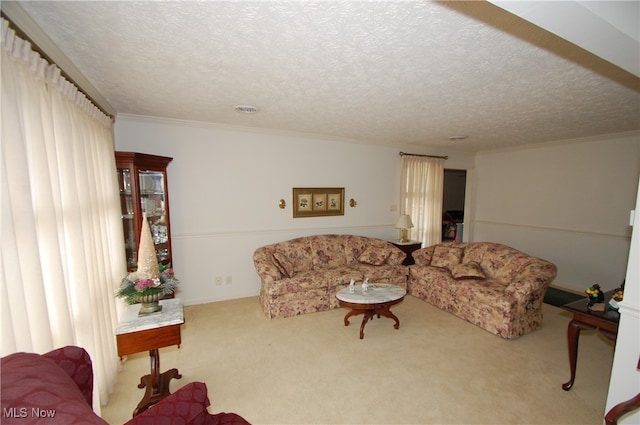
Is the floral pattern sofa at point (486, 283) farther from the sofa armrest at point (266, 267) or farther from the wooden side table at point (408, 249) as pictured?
the sofa armrest at point (266, 267)

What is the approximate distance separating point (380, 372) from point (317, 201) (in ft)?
8.90

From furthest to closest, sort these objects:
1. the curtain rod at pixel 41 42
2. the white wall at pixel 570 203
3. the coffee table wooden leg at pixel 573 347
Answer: the white wall at pixel 570 203 < the coffee table wooden leg at pixel 573 347 < the curtain rod at pixel 41 42

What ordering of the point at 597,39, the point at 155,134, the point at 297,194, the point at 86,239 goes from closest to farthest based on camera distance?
the point at 597,39
the point at 86,239
the point at 155,134
the point at 297,194

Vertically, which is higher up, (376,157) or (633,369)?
(376,157)

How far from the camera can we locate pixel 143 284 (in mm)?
1949

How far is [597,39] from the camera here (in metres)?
1.07

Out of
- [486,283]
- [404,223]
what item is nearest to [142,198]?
[404,223]

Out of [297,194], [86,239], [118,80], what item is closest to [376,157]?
[297,194]

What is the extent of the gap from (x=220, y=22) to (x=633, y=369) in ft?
9.59

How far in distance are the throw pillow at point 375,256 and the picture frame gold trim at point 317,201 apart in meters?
0.86

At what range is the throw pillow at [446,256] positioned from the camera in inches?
162

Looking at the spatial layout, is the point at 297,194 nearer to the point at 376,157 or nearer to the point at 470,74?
the point at 376,157

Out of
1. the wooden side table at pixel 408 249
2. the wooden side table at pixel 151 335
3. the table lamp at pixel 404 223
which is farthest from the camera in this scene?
the table lamp at pixel 404 223

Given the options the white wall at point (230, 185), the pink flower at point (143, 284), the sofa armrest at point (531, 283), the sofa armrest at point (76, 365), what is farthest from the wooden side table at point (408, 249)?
the sofa armrest at point (76, 365)
